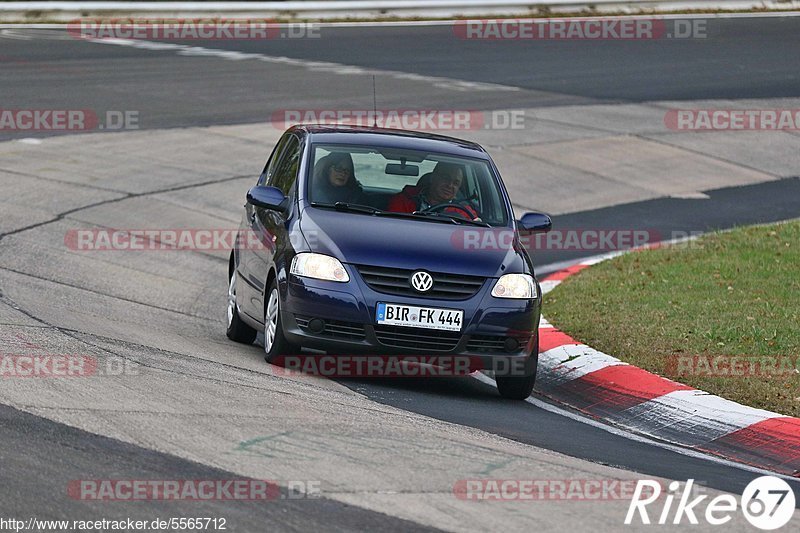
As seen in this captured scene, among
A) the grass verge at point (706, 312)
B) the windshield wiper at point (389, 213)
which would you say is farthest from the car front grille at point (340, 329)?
the grass verge at point (706, 312)

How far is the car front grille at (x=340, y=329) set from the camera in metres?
8.95

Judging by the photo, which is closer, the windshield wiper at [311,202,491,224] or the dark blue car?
the dark blue car

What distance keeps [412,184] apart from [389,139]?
1.74 feet

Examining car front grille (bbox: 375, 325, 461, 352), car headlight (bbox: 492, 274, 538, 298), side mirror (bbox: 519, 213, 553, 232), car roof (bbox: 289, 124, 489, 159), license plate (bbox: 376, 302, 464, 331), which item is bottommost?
car front grille (bbox: 375, 325, 461, 352)

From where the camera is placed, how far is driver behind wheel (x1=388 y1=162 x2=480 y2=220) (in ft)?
32.6

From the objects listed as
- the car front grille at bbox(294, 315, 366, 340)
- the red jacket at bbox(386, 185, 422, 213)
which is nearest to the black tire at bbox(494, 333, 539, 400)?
the car front grille at bbox(294, 315, 366, 340)

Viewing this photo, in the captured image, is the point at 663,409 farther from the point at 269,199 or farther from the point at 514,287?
the point at 269,199

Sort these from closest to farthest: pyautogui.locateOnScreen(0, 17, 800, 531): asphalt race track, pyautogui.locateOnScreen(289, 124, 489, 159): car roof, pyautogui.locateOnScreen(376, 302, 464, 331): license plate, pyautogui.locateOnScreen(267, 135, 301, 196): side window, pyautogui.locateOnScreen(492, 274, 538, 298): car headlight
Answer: pyautogui.locateOnScreen(0, 17, 800, 531): asphalt race track, pyautogui.locateOnScreen(376, 302, 464, 331): license plate, pyautogui.locateOnScreen(492, 274, 538, 298): car headlight, pyautogui.locateOnScreen(267, 135, 301, 196): side window, pyautogui.locateOnScreen(289, 124, 489, 159): car roof

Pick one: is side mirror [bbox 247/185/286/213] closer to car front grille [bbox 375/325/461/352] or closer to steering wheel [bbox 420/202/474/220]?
steering wheel [bbox 420/202/474/220]

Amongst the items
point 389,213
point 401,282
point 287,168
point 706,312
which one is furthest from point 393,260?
point 706,312

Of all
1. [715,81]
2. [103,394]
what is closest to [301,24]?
[715,81]

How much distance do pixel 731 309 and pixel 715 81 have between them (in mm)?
16745

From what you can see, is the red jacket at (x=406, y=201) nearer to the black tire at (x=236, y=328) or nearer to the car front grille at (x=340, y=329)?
the car front grille at (x=340, y=329)

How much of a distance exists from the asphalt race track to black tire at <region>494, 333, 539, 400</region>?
105 mm
